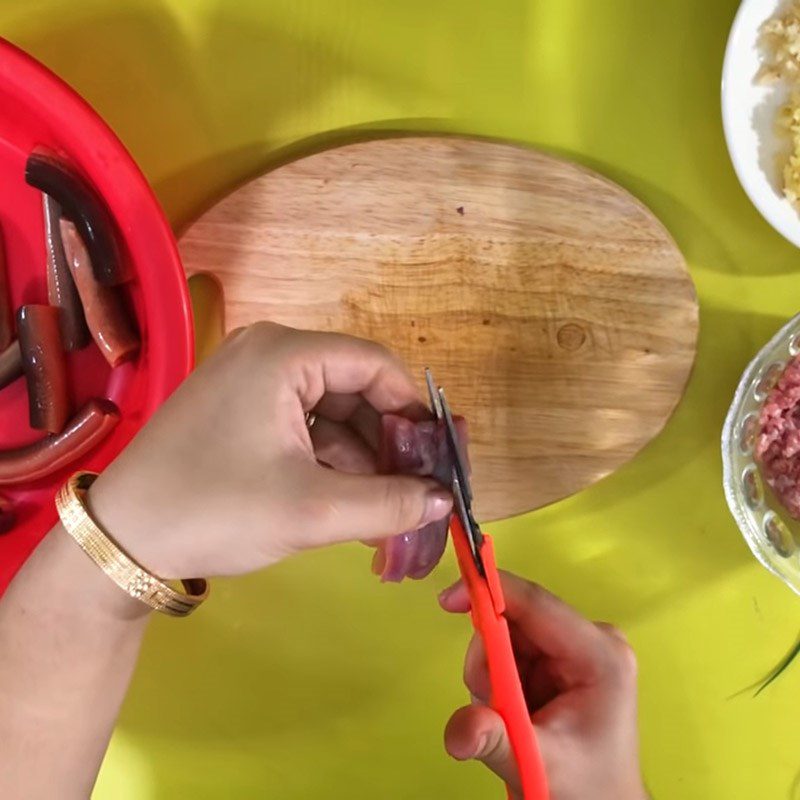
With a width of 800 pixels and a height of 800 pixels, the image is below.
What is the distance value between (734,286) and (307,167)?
1.67 feet

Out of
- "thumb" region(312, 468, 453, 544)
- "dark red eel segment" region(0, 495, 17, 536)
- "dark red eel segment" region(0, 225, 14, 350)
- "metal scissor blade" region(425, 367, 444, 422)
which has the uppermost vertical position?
"metal scissor blade" region(425, 367, 444, 422)

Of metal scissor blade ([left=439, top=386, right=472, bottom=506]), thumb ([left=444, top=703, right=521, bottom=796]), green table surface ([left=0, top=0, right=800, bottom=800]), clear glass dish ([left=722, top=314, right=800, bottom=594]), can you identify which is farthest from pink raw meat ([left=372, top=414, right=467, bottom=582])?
clear glass dish ([left=722, top=314, right=800, bottom=594])

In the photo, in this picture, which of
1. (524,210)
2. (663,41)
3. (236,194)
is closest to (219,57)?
(236,194)

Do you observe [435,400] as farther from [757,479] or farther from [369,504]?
[757,479]

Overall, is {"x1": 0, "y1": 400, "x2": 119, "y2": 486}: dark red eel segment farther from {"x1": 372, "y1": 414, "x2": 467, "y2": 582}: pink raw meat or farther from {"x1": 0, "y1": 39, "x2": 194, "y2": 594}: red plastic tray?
{"x1": 372, "y1": 414, "x2": 467, "y2": 582}: pink raw meat

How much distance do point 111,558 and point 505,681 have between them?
0.34m

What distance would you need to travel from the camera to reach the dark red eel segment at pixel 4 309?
987 millimetres

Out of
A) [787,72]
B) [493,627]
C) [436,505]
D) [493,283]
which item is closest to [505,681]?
[493,627]

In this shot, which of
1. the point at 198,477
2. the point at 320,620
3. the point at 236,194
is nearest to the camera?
the point at 198,477

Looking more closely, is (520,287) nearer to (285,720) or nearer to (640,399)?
(640,399)

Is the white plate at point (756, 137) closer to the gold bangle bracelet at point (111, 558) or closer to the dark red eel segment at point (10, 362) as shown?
the gold bangle bracelet at point (111, 558)

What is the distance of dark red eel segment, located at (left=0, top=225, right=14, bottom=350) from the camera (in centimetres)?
99

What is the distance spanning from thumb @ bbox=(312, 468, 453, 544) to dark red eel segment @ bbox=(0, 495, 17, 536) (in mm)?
508

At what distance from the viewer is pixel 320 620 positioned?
3.47ft
